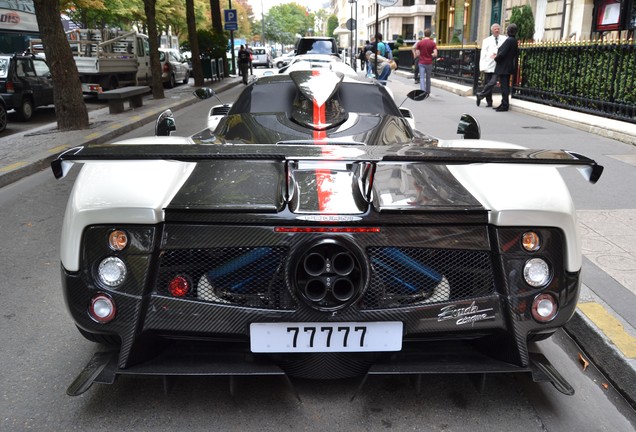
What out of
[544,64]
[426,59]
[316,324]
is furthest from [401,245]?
[426,59]

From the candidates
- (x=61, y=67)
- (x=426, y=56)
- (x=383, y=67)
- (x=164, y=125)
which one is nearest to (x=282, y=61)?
(x=383, y=67)

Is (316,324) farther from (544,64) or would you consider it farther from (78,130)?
(544,64)

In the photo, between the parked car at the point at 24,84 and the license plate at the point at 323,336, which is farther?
the parked car at the point at 24,84

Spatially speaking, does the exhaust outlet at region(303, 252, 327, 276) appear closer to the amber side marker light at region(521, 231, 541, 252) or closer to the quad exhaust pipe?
the quad exhaust pipe

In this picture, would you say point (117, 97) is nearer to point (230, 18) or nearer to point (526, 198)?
point (526, 198)

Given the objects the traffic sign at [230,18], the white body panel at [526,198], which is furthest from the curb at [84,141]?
the traffic sign at [230,18]

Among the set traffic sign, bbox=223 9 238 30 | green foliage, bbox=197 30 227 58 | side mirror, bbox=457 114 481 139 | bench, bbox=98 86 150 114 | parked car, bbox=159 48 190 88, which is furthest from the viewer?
traffic sign, bbox=223 9 238 30

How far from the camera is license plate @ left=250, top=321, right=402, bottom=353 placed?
231 centimetres

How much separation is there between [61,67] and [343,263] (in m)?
10.9

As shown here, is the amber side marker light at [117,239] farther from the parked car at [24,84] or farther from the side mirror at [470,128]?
the parked car at [24,84]

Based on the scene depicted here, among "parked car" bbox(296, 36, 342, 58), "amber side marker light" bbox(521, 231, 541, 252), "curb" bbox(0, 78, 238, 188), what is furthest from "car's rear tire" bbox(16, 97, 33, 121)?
"amber side marker light" bbox(521, 231, 541, 252)

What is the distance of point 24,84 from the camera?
46.8 ft

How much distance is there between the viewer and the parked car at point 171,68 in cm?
2431

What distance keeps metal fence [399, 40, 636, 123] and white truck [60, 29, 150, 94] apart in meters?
12.6
